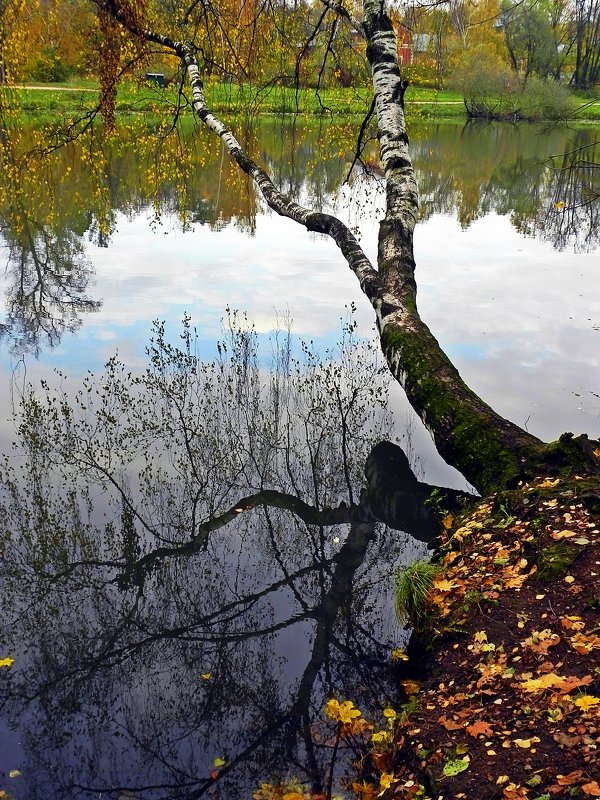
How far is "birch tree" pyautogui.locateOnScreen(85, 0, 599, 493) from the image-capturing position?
520 centimetres

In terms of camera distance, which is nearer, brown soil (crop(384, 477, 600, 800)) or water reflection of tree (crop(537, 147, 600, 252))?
brown soil (crop(384, 477, 600, 800))

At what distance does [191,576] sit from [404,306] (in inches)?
122

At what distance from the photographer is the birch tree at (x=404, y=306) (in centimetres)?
520

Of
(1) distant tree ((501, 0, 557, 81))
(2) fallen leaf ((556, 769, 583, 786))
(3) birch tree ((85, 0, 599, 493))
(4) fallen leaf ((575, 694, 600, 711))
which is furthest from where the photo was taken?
(1) distant tree ((501, 0, 557, 81))

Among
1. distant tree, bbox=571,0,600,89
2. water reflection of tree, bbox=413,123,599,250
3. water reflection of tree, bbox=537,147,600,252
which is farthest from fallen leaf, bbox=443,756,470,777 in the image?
water reflection of tree, bbox=537,147,600,252

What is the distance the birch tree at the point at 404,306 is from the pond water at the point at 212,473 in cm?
89

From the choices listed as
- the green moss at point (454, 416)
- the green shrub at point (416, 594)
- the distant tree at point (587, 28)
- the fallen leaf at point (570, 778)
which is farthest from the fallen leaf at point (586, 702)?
the distant tree at point (587, 28)

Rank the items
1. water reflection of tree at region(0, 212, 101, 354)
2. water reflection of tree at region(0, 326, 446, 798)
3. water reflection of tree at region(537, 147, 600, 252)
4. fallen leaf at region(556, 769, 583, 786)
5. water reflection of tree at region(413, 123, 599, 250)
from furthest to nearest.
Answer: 1. water reflection of tree at region(413, 123, 599, 250)
2. water reflection of tree at region(537, 147, 600, 252)
3. water reflection of tree at region(0, 212, 101, 354)
4. water reflection of tree at region(0, 326, 446, 798)
5. fallen leaf at region(556, 769, 583, 786)

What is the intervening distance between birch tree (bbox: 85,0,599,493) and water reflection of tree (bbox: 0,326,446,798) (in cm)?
96

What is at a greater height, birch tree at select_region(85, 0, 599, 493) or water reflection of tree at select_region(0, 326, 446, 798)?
birch tree at select_region(85, 0, 599, 493)

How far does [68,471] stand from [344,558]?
2.64m

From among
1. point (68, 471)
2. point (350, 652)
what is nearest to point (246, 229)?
point (68, 471)

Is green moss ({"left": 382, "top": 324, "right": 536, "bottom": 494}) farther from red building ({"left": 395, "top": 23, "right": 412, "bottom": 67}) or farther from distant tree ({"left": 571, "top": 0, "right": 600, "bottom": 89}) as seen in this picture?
red building ({"left": 395, "top": 23, "right": 412, "bottom": 67})

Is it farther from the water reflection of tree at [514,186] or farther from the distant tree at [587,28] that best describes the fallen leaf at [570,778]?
the water reflection of tree at [514,186]
